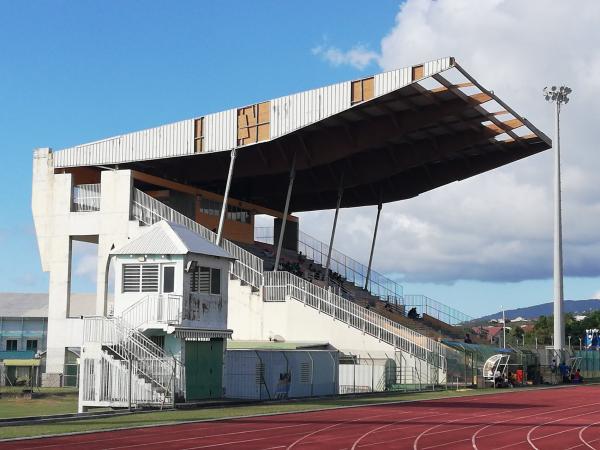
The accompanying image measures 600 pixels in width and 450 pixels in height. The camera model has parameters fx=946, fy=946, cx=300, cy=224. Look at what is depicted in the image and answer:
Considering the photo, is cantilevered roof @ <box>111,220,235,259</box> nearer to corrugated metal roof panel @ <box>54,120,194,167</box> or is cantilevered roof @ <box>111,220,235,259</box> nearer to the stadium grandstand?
the stadium grandstand

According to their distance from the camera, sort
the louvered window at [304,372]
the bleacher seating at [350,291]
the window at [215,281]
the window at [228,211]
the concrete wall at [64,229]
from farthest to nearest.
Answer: the window at [228,211], the bleacher seating at [350,291], the concrete wall at [64,229], the louvered window at [304,372], the window at [215,281]

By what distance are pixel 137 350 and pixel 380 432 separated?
11816 mm

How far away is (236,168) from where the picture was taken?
217ft

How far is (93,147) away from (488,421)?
37522 mm

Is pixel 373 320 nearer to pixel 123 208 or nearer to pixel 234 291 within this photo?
pixel 234 291

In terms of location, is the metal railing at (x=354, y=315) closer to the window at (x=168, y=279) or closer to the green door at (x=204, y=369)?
the green door at (x=204, y=369)

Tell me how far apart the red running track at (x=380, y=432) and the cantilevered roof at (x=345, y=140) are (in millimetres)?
20872

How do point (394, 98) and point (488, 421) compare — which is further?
point (394, 98)

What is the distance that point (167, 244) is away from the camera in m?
36.6

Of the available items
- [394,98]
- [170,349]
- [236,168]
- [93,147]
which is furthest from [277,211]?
[170,349]

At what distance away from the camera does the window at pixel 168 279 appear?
36.2m

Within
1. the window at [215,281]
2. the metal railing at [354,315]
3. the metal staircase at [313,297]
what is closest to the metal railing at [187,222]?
the metal staircase at [313,297]

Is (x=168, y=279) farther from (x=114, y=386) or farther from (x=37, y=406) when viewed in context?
(x=37, y=406)

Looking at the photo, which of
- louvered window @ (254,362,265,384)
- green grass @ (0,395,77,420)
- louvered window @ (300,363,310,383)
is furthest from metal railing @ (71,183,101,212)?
louvered window @ (254,362,265,384)
